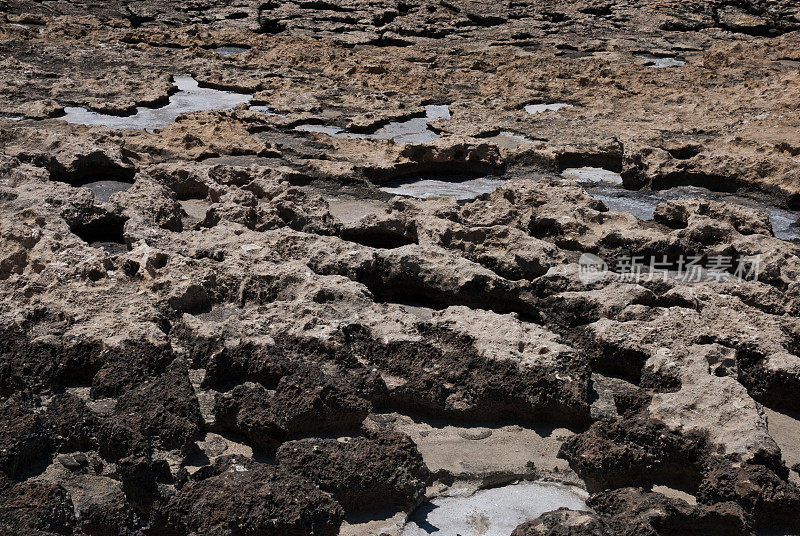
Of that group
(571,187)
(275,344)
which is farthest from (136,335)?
(571,187)

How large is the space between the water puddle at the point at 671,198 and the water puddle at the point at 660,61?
3493mm

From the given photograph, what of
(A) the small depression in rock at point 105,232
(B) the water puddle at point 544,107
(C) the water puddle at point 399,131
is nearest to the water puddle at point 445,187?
(C) the water puddle at point 399,131

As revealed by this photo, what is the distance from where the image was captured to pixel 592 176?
19.0 ft

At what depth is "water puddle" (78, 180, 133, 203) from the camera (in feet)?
16.9

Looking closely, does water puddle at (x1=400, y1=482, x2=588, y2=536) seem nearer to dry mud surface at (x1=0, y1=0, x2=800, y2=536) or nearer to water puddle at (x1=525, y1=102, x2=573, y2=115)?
dry mud surface at (x1=0, y1=0, x2=800, y2=536)

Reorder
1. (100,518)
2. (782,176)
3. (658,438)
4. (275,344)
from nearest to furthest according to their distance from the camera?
(100,518)
(658,438)
(275,344)
(782,176)

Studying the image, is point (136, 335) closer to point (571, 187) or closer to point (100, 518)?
point (100, 518)

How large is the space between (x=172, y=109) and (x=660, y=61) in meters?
5.26

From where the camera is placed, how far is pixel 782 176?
5.38m

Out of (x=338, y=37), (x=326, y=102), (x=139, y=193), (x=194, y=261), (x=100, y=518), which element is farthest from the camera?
(x=338, y=37)

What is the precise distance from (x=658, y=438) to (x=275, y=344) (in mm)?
1471

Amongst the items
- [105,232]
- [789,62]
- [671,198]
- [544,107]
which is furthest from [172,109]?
[789,62]

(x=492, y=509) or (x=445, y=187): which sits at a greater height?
(x=492, y=509)

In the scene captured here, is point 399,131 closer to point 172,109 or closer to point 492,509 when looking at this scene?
point 172,109
